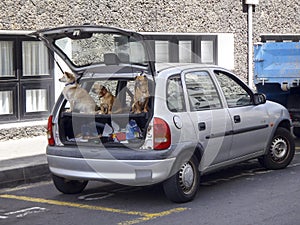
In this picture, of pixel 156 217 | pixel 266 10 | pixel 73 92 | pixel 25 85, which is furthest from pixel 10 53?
pixel 266 10

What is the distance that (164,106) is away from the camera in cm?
768

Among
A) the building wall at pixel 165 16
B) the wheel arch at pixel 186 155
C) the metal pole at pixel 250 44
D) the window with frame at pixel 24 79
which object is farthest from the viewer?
the metal pole at pixel 250 44

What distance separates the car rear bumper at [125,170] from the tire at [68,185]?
2.46ft

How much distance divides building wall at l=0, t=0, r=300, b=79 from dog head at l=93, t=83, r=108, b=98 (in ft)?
15.0

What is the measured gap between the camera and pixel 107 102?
27.0 ft

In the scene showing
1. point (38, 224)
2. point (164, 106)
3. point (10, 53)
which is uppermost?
point (10, 53)

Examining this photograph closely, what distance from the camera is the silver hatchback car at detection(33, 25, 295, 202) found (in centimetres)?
753

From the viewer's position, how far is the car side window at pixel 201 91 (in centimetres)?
817

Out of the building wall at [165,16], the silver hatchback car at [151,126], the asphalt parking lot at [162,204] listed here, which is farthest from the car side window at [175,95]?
the building wall at [165,16]

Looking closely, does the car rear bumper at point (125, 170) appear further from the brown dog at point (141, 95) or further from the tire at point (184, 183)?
the brown dog at point (141, 95)

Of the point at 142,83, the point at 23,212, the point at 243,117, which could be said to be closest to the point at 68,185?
the point at 23,212

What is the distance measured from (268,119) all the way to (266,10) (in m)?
9.45

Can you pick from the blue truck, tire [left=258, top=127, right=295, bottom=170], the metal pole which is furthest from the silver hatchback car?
the metal pole

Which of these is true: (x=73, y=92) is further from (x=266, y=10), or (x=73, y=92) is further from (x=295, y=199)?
(x=266, y=10)
